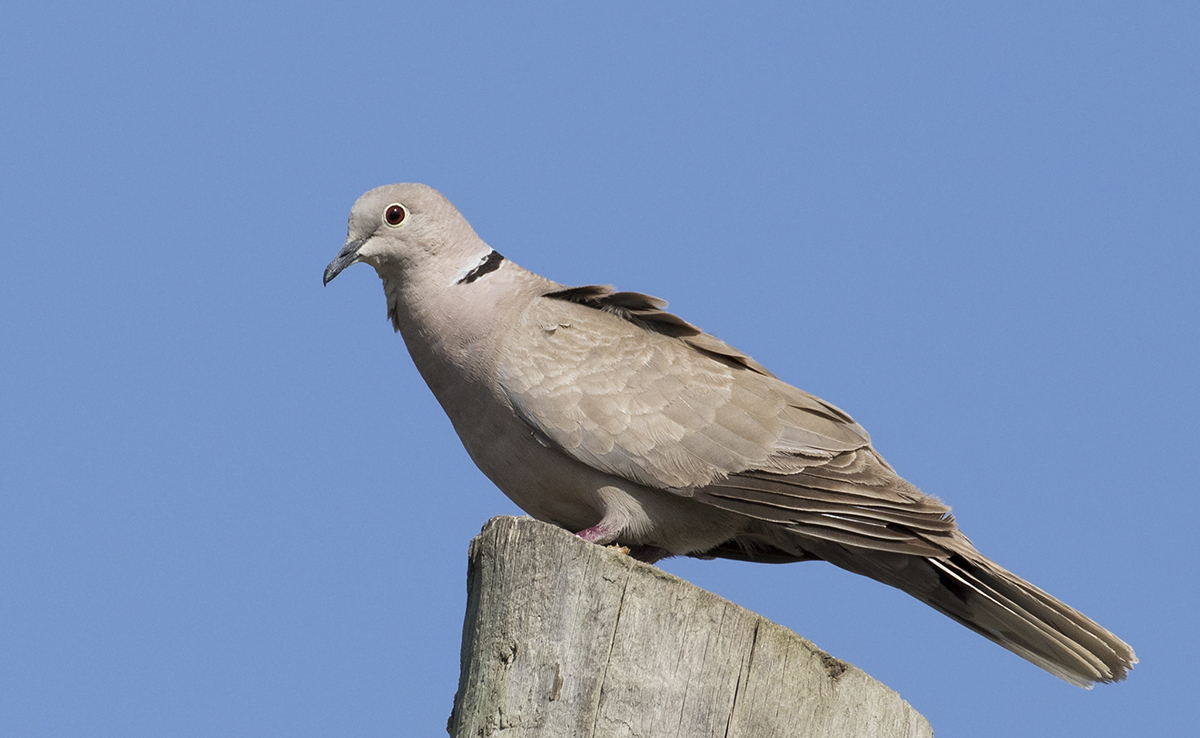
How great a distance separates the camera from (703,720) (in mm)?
3779

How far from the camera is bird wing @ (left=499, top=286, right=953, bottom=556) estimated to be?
214 inches

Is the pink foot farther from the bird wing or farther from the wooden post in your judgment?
the wooden post

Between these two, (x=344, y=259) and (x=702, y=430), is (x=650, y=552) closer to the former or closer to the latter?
(x=702, y=430)

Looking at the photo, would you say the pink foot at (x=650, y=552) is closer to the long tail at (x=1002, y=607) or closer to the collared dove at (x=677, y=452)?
the collared dove at (x=677, y=452)

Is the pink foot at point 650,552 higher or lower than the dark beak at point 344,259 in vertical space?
lower

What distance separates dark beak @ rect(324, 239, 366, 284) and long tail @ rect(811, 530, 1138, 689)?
283cm

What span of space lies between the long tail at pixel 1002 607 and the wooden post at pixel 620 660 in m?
1.66

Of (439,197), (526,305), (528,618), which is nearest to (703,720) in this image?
(528,618)

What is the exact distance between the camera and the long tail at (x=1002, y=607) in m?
5.20

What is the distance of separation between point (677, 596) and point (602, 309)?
2451 mm

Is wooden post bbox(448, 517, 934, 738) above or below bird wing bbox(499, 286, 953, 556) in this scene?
below

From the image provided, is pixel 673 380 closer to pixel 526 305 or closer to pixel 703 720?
pixel 526 305

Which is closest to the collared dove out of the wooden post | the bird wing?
the bird wing

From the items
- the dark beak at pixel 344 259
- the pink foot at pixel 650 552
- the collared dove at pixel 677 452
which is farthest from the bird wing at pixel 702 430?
the dark beak at pixel 344 259
